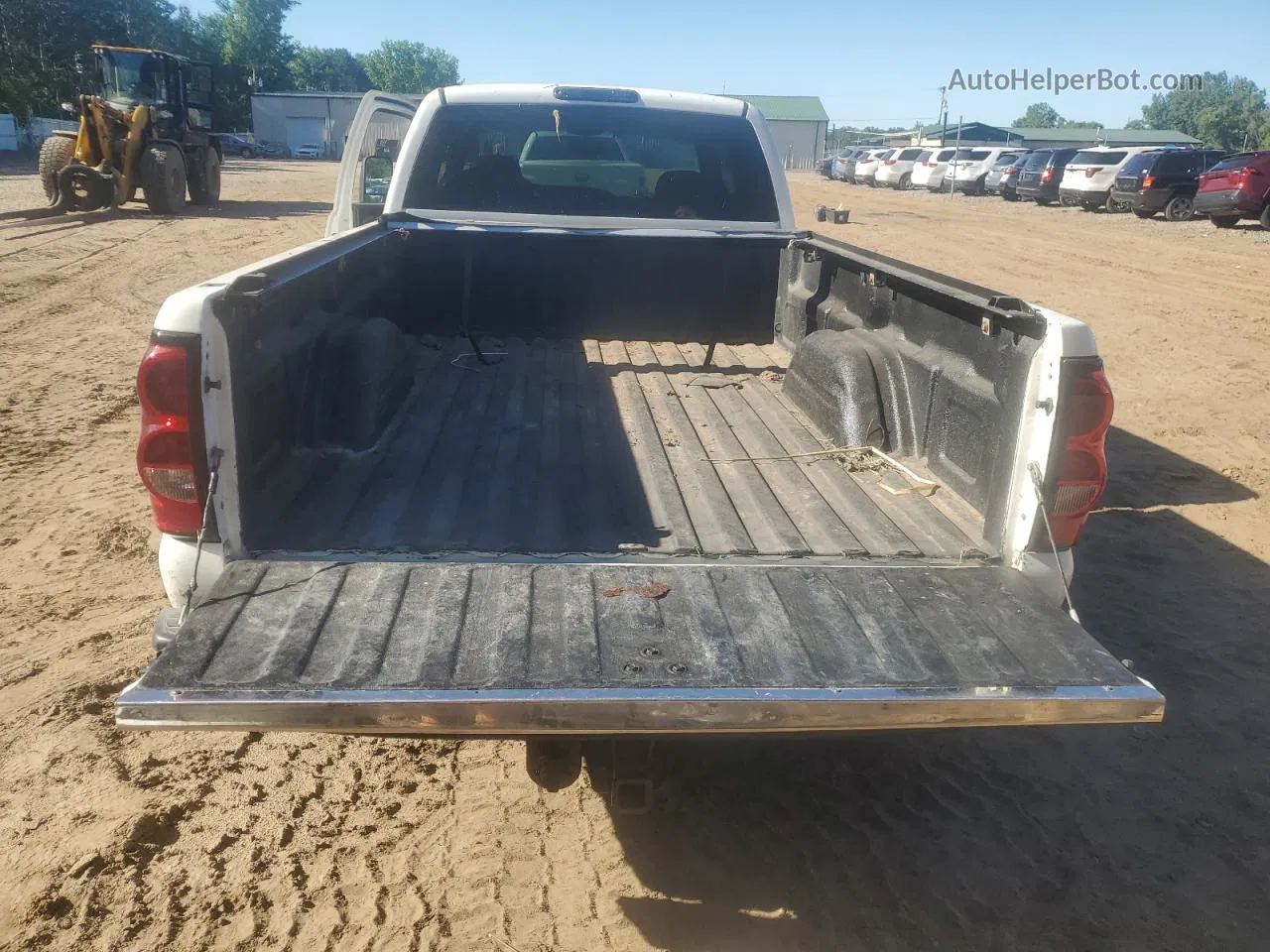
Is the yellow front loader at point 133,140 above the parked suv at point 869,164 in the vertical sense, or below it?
below

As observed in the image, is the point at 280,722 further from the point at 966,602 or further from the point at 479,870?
the point at 966,602

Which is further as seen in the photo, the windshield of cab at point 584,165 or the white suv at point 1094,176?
the white suv at point 1094,176

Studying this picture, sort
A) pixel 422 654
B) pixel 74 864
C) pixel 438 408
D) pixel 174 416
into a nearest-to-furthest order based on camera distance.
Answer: pixel 422 654
pixel 174 416
pixel 74 864
pixel 438 408

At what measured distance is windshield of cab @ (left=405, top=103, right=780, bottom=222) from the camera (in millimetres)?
5262

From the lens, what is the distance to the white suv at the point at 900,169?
133 ft

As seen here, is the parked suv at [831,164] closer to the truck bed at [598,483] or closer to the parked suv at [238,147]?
the parked suv at [238,147]

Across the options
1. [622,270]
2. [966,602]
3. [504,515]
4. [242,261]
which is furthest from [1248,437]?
[242,261]

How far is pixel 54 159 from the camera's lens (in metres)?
17.6

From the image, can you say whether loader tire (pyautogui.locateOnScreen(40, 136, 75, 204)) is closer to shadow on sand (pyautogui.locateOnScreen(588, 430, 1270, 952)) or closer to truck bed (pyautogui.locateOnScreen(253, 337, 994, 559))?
truck bed (pyautogui.locateOnScreen(253, 337, 994, 559))

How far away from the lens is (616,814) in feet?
10.3

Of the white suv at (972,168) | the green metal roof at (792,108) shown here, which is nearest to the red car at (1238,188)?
the white suv at (972,168)

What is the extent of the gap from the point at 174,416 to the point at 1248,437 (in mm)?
7378

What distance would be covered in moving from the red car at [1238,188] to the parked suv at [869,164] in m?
22.7

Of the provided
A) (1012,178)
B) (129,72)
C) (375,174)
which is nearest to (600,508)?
(375,174)
